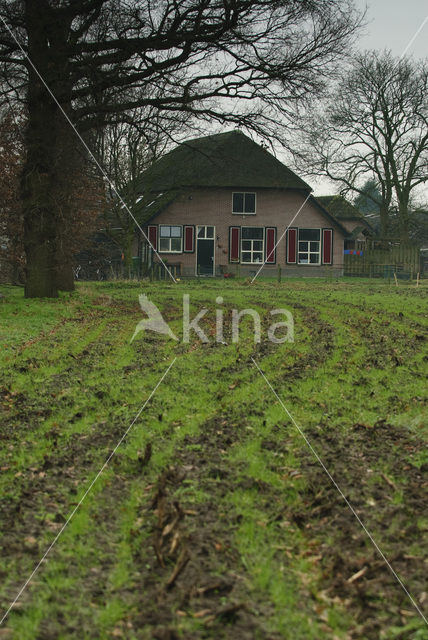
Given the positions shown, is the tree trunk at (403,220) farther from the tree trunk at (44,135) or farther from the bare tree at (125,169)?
the tree trunk at (44,135)

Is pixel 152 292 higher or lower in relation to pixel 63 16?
lower

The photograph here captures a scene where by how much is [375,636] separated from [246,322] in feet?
43.8

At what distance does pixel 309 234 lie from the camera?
46844 millimetres

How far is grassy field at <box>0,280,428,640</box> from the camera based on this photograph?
3.62 meters

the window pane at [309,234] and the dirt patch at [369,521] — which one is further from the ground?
the window pane at [309,234]

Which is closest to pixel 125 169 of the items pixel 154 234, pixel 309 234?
pixel 154 234

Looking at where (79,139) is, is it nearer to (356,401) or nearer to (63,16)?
(63,16)

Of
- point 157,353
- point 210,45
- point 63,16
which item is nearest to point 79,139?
point 63,16

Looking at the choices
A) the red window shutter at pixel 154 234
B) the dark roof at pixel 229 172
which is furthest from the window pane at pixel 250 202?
the red window shutter at pixel 154 234

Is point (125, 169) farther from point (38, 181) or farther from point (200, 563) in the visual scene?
point (200, 563)

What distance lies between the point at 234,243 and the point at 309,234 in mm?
5260

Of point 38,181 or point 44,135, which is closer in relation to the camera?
point 44,135

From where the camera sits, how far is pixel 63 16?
19.1m

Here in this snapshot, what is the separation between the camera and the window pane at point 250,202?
1836 inches
